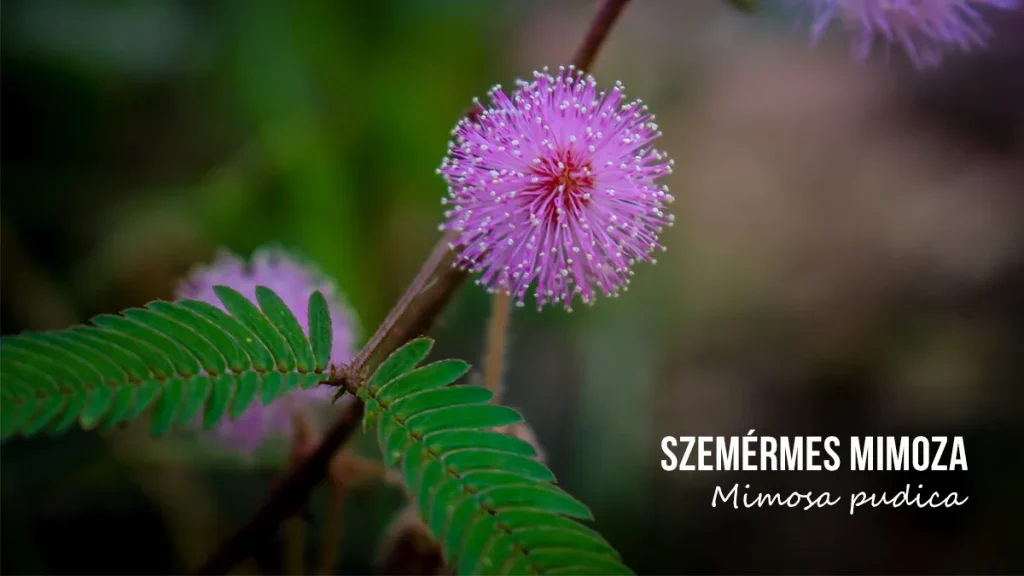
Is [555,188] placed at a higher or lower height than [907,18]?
lower

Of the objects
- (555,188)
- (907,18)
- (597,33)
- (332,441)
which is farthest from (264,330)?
(907,18)

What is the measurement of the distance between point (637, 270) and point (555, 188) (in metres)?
1.48

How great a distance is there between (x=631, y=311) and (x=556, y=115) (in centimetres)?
150

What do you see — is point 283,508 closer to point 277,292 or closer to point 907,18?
point 277,292

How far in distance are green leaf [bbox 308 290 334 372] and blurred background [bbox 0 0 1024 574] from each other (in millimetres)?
689

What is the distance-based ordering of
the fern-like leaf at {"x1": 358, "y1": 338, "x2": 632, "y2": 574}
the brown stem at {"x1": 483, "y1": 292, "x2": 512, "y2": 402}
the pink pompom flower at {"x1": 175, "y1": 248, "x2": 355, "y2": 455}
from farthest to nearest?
the pink pompom flower at {"x1": 175, "y1": 248, "x2": 355, "y2": 455}, the brown stem at {"x1": 483, "y1": 292, "x2": 512, "y2": 402}, the fern-like leaf at {"x1": 358, "y1": 338, "x2": 632, "y2": 574}

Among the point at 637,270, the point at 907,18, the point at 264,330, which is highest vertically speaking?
the point at 637,270

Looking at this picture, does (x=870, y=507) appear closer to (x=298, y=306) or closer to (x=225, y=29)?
(x=298, y=306)

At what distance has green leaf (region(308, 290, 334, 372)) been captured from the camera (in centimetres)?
70

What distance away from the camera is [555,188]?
0.77 meters

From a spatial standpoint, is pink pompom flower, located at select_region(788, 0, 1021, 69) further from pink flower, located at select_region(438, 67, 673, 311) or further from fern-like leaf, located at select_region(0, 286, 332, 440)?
fern-like leaf, located at select_region(0, 286, 332, 440)

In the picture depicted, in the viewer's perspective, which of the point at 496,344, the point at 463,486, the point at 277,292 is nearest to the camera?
the point at 463,486

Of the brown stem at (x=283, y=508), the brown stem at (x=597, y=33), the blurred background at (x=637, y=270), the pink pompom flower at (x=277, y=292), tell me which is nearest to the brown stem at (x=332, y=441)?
the brown stem at (x=283, y=508)

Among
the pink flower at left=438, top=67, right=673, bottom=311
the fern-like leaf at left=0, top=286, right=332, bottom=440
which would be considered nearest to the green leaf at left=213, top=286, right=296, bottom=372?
the fern-like leaf at left=0, top=286, right=332, bottom=440
